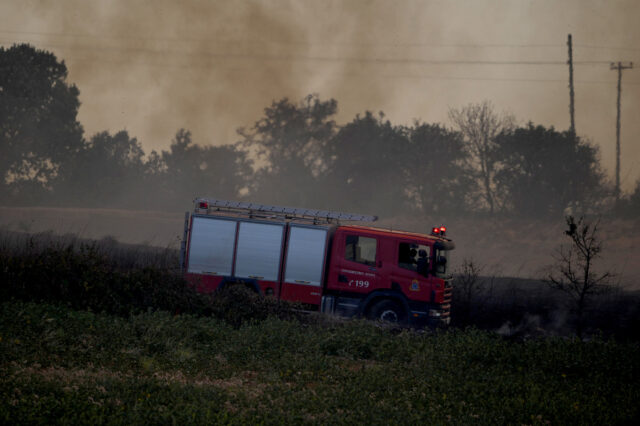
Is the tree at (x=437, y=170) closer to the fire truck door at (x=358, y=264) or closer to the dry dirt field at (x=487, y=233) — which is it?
the dry dirt field at (x=487, y=233)

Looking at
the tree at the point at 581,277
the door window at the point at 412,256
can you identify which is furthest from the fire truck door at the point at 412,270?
the tree at the point at 581,277

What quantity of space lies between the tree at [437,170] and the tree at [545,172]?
3.76m

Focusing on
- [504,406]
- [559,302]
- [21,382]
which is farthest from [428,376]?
[559,302]

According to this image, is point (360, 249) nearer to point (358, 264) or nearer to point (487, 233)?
point (358, 264)

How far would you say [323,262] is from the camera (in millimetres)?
18031

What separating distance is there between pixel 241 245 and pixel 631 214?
38.6m

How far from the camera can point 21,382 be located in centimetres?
916

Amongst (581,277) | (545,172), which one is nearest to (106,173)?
(545,172)

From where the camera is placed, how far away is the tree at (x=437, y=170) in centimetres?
5741

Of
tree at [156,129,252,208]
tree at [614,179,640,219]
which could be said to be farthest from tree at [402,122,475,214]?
tree at [156,129,252,208]

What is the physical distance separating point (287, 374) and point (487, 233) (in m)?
42.4

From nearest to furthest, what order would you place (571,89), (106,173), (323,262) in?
(323,262) < (571,89) < (106,173)

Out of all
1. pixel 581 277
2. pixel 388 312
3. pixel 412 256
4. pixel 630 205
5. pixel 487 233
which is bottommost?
pixel 388 312

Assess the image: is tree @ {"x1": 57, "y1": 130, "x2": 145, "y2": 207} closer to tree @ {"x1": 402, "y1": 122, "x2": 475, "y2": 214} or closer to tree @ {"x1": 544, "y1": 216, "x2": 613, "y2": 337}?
tree @ {"x1": 402, "y1": 122, "x2": 475, "y2": 214}
